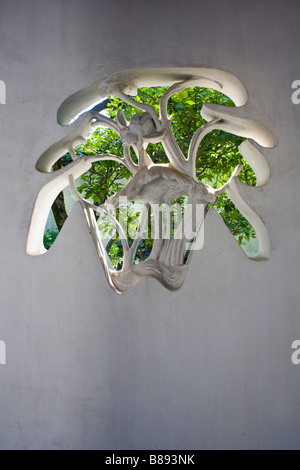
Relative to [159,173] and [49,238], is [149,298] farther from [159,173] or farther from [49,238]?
[49,238]

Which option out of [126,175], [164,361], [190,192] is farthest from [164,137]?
[126,175]

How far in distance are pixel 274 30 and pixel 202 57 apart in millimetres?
419

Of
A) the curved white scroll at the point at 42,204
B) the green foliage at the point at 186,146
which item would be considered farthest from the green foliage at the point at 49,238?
the curved white scroll at the point at 42,204

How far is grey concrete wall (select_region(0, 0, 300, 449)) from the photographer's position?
2.48 meters

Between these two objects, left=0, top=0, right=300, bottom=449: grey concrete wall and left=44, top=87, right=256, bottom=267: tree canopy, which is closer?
left=0, top=0, right=300, bottom=449: grey concrete wall

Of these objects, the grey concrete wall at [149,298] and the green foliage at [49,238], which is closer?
the grey concrete wall at [149,298]

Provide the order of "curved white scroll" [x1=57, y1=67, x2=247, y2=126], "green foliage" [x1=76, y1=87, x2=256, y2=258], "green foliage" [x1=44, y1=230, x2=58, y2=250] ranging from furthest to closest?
"green foliage" [x1=44, y1=230, x2=58, y2=250], "green foliage" [x1=76, y1=87, x2=256, y2=258], "curved white scroll" [x1=57, y1=67, x2=247, y2=126]

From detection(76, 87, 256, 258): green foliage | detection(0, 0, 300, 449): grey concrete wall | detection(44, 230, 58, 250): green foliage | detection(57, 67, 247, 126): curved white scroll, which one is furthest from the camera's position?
detection(44, 230, 58, 250): green foliage

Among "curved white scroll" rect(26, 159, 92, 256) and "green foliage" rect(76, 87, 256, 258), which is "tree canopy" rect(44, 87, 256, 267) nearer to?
"green foliage" rect(76, 87, 256, 258)

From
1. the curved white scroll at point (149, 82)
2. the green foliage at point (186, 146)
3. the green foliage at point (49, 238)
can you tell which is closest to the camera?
the curved white scroll at point (149, 82)

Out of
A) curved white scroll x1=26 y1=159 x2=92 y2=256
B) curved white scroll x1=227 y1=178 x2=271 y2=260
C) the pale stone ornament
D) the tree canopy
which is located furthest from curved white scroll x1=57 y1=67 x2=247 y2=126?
the tree canopy

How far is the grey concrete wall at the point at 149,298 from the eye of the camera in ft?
8.15

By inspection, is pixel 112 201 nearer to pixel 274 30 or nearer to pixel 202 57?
pixel 202 57

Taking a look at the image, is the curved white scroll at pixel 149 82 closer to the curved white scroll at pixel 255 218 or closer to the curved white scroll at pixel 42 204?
the curved white scroll at pixel 42 204
